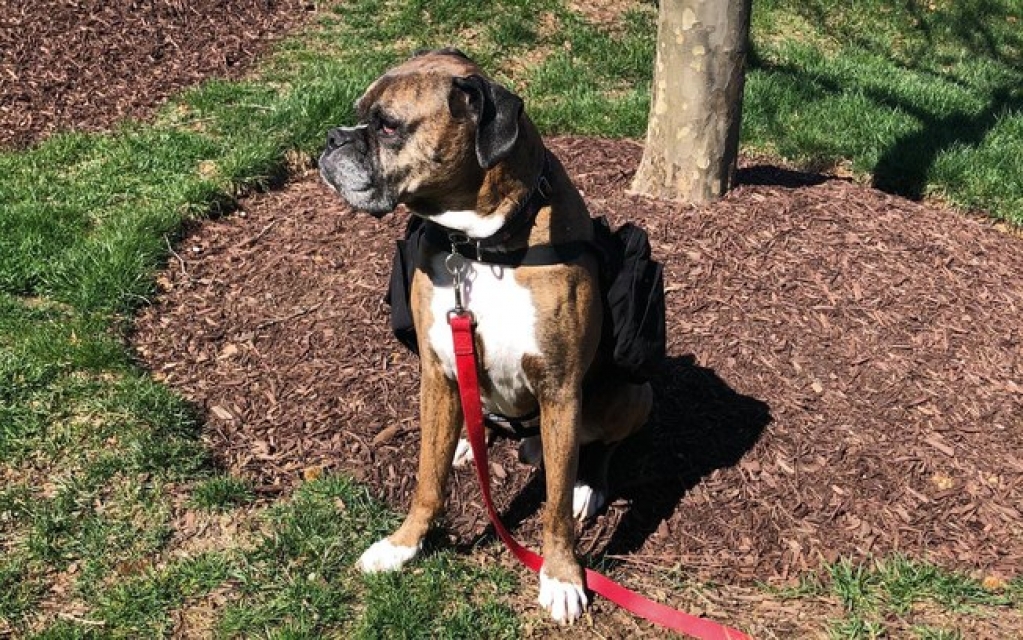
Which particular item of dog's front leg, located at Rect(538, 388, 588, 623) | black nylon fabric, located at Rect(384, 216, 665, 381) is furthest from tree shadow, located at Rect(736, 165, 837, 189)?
dog's front leg, located at Rect(538, 388, 588, 623)

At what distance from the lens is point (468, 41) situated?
318 inches

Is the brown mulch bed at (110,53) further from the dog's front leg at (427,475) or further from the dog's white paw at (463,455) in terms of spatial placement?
the dog's front leg at (427,475)

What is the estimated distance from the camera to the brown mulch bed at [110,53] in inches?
278

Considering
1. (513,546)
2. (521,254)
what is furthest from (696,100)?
(513,546)

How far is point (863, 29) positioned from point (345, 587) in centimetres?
773

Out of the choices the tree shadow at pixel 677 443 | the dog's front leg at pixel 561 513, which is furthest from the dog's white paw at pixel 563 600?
the tree shadow at pixel 677 443

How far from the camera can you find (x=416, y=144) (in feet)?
10.6

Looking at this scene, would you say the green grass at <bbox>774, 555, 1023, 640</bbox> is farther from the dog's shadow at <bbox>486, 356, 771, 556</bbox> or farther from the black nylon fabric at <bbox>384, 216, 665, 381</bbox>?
the black nylon fabric at <bbox>384, 216, 665, 381</bbox>

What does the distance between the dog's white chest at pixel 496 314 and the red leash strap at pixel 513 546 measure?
0.05 meters

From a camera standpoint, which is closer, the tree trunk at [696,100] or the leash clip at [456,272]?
the leash clip at [456,272]

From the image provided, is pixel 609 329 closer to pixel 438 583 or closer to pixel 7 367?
pixel 438 583

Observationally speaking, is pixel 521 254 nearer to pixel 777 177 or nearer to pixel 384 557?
pixel 384 557

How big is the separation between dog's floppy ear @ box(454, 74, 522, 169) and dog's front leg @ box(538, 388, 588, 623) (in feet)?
2.81

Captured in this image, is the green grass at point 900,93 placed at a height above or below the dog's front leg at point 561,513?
above
